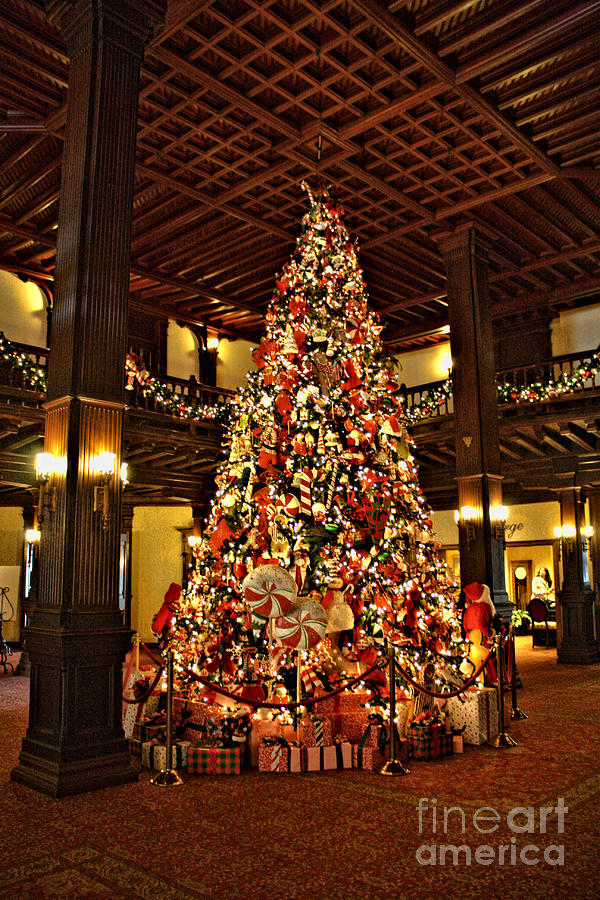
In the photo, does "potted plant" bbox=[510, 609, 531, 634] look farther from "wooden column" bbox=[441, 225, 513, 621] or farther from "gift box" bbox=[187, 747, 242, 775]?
"gift box" bbox=[187, 747, 242, 775]

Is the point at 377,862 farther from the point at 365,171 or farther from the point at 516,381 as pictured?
the point at 516,381

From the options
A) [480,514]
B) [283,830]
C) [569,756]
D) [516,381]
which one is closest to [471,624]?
[569,756]

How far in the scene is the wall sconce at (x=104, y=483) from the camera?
593 cm

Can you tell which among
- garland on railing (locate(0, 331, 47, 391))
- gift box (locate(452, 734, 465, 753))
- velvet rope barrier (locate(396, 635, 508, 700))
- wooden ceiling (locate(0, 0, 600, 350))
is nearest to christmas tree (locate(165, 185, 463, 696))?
velvet rope barrier (locate(396, 635, 508, 700))

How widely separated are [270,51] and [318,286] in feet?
7.87

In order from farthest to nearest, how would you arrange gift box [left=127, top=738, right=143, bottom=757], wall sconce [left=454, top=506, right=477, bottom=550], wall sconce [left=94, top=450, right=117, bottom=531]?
wall sconce [left=454, top=506, right=477, bottom=550] → gift box [left=127, top=738, right=143, bottom=757] → wall sconce [left=94, top=450, right=117, bottom=531]

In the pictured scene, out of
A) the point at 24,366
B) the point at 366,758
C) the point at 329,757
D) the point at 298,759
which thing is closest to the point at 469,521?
the point at 366,758

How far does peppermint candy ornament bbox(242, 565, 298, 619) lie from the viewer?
6.03 m

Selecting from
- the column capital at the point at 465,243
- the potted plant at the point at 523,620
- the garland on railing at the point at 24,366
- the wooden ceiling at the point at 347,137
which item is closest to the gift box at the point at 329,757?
the wooden ceiling at the point at 347,137

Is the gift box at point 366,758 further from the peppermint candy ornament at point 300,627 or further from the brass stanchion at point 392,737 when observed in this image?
the peppermint candy ornament at point 300,627

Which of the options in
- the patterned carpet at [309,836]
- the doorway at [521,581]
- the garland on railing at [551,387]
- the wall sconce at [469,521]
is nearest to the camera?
the patterned carpet at [309,836]

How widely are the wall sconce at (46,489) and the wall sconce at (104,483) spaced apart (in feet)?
1.16

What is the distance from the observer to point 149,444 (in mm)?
13250

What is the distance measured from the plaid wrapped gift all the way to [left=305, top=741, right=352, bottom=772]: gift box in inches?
26.4
